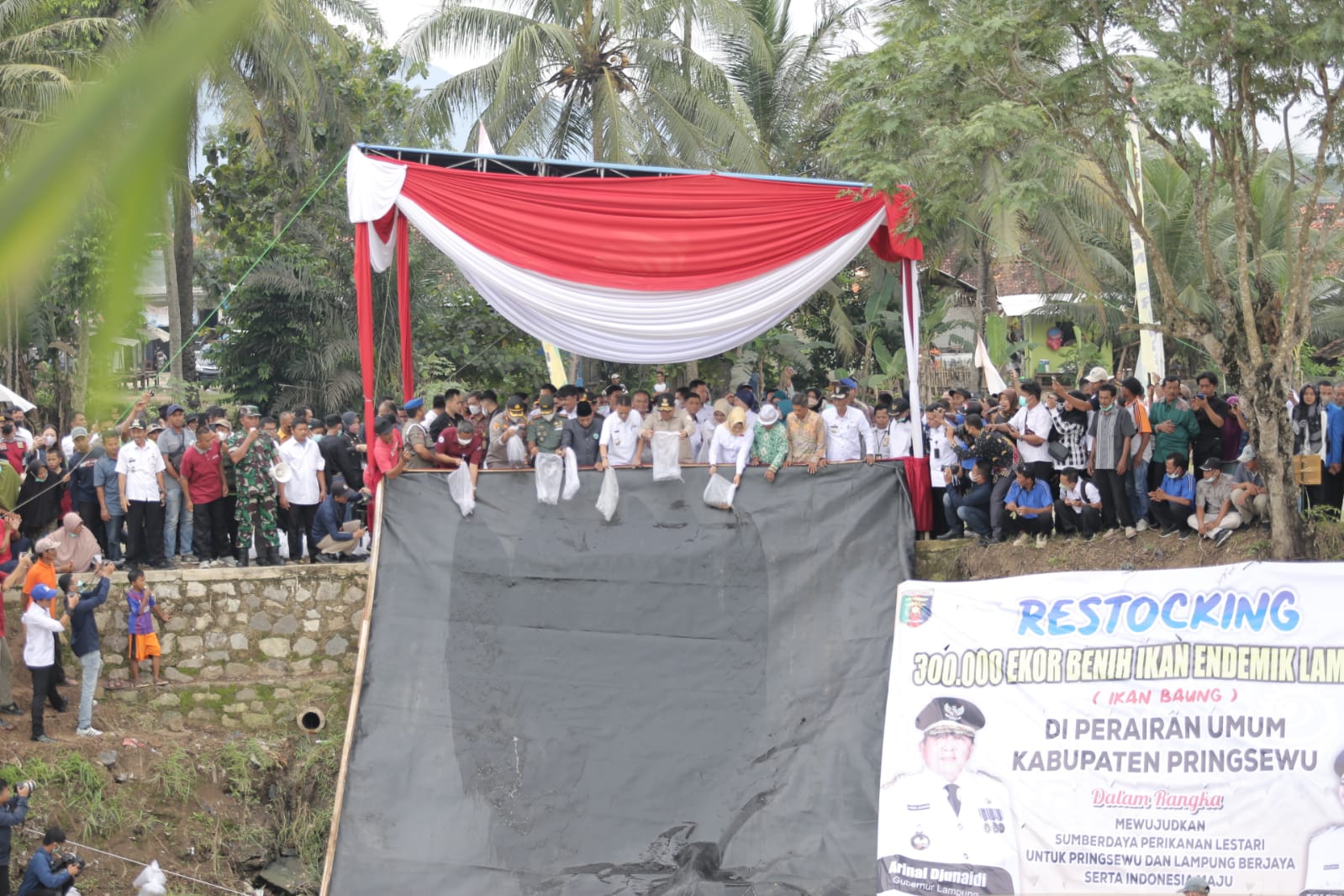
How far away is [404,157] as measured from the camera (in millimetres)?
12680

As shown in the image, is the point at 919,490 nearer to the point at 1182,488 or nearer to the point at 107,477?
the point at 1182,488

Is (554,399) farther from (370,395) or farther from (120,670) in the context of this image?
(120,670)

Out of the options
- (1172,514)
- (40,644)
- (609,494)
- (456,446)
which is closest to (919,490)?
(1172,514)

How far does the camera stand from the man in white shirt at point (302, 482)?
13625 mm

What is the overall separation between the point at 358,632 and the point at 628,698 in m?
3.56

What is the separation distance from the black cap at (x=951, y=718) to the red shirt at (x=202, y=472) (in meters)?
7.22

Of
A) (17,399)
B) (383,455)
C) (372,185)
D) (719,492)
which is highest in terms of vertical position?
(372,185)

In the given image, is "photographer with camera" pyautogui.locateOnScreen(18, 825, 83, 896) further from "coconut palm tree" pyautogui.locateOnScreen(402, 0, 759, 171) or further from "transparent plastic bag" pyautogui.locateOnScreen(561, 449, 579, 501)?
"coconut palm tree" pyautogui.locateOnScreen(402, 0, 759, 171)

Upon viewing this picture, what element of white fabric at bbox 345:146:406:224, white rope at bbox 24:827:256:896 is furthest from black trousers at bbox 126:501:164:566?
white fabric at bbox 345:146:406:224

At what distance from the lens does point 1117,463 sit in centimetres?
1129

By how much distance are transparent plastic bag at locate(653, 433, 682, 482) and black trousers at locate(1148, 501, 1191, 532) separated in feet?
13.2

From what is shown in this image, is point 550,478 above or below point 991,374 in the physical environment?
below

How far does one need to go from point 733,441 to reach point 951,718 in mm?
3224

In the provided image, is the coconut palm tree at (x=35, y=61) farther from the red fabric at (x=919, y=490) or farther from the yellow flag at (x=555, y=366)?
the yellow flag at (x=555, y=366)
